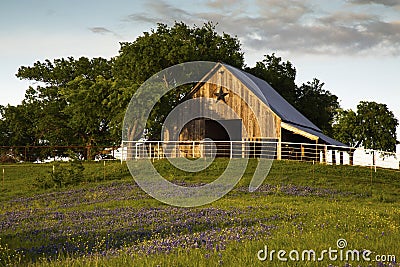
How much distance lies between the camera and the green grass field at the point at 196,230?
9.26 meters

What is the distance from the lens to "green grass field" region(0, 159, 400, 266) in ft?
30.4

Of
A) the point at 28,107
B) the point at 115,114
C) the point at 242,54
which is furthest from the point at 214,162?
the point at 28,107

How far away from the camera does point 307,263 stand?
8.53 m

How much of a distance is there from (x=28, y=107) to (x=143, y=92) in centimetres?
2795

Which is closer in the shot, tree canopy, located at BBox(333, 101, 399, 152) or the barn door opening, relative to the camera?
the barn door opening

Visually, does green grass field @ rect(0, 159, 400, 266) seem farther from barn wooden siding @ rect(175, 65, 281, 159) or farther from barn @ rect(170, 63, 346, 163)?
barn wooden siding @ rect(175, 65, 281, 159)

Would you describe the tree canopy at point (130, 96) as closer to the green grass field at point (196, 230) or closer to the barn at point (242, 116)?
the barn at point (242, 116)

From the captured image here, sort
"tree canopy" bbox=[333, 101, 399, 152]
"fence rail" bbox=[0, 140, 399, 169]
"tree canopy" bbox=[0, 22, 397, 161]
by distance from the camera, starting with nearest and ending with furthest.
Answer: "fence rail" bbox=[0, 140, 399, 169]
"tree canopy" bbox=[0, 22, 397, 161]
"tree canopy" bbox=[333, 101, 399, 152]

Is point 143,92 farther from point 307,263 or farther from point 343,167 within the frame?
point 307,263

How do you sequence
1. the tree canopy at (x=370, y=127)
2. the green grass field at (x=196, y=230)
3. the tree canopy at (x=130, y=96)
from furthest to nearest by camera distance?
the tree canopy at (x=370, y=127) < the tree canopy at (x=130, y=96) < the green grass field at (x=196, y=230)

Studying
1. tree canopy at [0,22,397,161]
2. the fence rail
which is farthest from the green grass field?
tree canopy at [0,22,397,161]

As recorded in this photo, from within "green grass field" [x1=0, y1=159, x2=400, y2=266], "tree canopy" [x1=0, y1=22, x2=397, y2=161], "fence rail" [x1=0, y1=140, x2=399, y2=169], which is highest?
"tree canopy" [x1=0, y1=22, x2=397, y2=161]

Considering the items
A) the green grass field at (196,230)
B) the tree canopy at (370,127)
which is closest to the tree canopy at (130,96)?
the tree canopy at (370,127)

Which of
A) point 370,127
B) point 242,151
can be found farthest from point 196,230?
point 370,127
